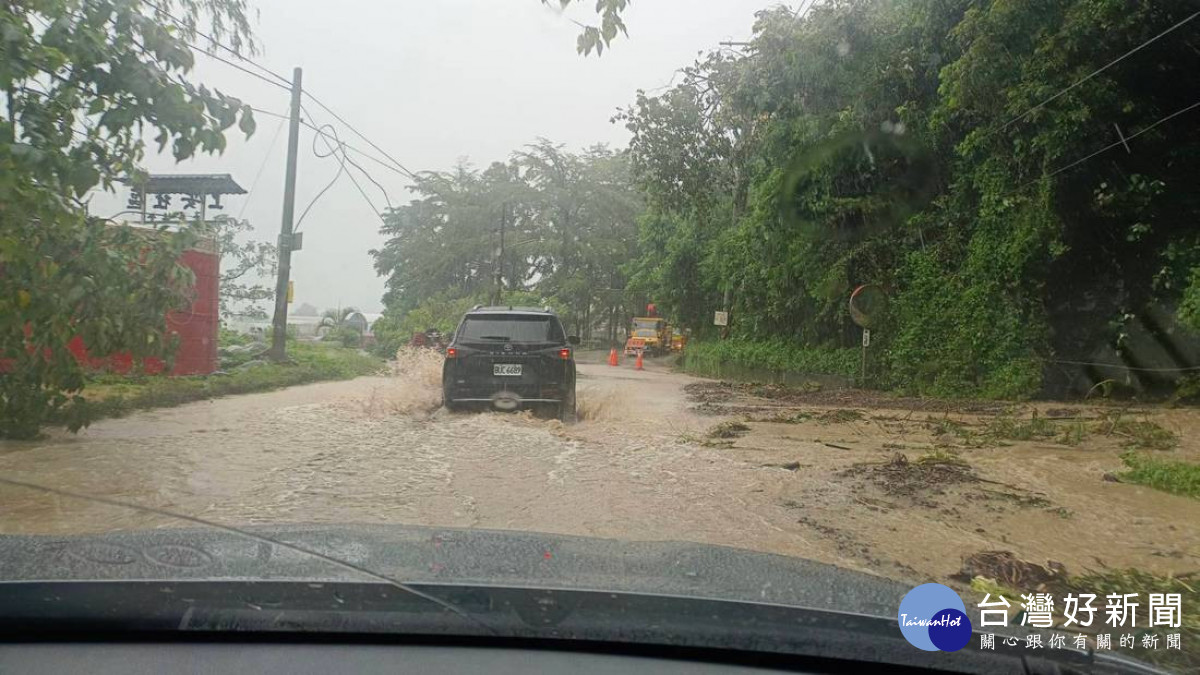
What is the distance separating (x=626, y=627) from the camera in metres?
2.71

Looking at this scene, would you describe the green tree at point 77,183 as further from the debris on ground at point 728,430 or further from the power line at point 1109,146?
the power line at point 1109,146

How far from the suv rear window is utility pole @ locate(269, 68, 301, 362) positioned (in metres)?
9.36

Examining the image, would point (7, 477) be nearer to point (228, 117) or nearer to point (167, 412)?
point (228, 117)

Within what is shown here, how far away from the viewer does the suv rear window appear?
468 inches

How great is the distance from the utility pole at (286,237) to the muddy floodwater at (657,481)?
666 centimetres

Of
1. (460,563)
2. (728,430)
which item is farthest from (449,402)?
(460,563)

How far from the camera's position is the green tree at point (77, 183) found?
7.09 meters

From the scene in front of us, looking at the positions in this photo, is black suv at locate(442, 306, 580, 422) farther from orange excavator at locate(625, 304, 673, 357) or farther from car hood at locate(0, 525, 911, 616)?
orange excavator at locate(625, 304, 673, 357)

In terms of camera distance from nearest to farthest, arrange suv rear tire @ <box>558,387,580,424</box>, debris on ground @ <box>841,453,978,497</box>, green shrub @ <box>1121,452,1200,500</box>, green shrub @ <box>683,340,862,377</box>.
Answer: green shrub @ <box>1121,452,1200,500</box>
debris on ground @ <box>841,453,978,497</box>
suv rear tire @ <box>558,387,580,424</box>
green shrub @ <box>683,340,862,377</box>

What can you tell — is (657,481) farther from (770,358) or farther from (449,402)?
(770,358)

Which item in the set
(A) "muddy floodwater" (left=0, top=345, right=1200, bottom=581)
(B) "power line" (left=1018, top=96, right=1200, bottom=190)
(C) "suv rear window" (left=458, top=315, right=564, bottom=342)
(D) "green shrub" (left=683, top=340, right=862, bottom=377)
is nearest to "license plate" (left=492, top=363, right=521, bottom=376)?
(C) "suv rear window" (left=458, top=315, right=564, bottom=342)

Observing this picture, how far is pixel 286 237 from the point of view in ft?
65.8

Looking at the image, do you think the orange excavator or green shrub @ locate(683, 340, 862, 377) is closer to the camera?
green shrub @ locate(683, 340, 862, 377)

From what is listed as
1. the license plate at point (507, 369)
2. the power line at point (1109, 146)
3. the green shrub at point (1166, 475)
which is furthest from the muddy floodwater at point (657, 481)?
the power line at point (1109, 146)
